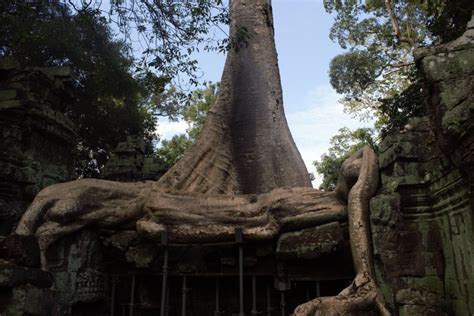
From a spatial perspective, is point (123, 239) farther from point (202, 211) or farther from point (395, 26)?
point (395, 26)

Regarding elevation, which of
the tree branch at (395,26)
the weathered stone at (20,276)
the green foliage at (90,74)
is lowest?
the weathered stone at (20,276)

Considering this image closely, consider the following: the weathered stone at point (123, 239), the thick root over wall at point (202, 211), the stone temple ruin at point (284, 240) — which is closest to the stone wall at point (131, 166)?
the stone temple ruin at point (284, 240)

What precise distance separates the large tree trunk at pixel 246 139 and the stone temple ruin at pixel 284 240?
30cm

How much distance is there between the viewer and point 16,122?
4.89 metres

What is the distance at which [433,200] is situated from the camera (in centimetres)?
278

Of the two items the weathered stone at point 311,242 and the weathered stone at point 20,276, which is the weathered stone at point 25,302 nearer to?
the weathered stone at point 20,276

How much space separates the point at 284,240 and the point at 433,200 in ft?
3.37

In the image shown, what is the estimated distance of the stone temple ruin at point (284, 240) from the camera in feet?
8.18

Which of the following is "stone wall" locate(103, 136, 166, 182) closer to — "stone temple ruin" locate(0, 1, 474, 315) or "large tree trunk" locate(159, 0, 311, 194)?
"large tree trunk" locate(159, 0, 311, 194)

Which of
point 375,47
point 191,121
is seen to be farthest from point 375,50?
point 191,121

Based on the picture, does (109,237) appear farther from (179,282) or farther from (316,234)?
(316,234)

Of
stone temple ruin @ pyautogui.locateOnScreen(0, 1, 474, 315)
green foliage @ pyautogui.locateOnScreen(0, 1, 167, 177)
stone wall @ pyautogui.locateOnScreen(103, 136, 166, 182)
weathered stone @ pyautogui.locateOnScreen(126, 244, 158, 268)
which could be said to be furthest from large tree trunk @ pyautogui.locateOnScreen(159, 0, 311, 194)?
green foliage @ pyautogui.locateOnScreen(0, 1, 167, 177)

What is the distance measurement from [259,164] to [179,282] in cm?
158

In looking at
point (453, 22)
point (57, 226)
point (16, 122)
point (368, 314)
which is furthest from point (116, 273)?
point (453, 22)
